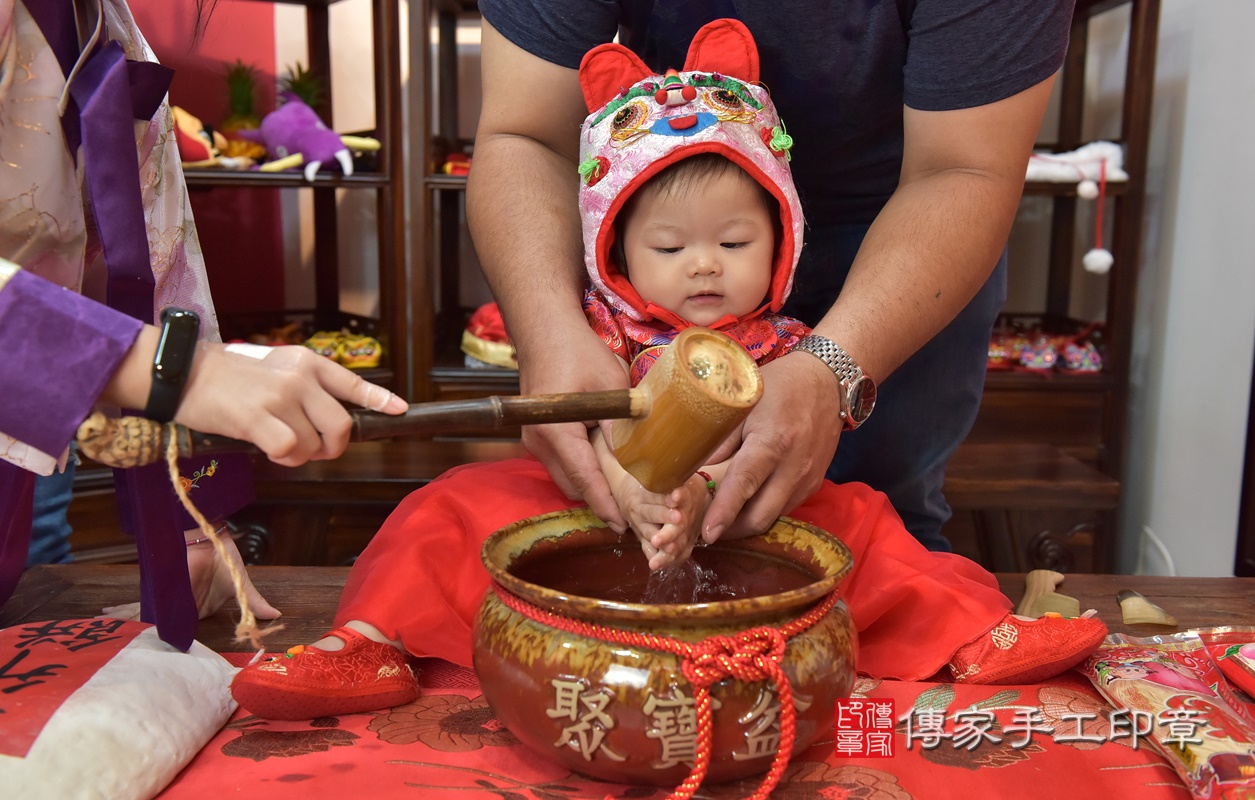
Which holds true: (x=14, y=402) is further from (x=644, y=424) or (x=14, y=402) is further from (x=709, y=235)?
(x=709, y=235)

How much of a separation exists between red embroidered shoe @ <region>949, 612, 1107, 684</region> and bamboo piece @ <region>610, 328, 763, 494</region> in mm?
402

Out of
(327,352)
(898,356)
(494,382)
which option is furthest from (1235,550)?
(327,352)

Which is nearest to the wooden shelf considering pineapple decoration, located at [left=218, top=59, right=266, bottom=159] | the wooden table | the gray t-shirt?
pineapple decoration, located at [left=218, top=59, right=266, bottom=159]

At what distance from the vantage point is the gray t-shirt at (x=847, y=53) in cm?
119

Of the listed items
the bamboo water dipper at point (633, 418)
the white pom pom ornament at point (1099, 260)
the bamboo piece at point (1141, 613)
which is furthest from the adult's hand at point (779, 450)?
the white pom pom ornament at point (1099, 260)

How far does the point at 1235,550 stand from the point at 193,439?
7.92 feet

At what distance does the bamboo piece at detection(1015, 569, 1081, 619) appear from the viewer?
113 centimetres

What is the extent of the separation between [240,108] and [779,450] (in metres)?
2.27

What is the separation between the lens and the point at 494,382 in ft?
9.20

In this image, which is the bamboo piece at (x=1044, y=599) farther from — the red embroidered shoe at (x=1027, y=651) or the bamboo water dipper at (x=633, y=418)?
the bamboo water dipper at (x=633, y=418)

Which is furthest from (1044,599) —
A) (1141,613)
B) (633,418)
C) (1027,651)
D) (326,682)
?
(326,682)

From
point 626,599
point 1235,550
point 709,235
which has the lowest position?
point 1235,550

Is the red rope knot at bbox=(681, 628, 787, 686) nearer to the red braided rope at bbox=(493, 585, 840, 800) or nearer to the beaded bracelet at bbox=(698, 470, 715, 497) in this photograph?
the red braided rope at bbox=(493, 585, 840, 800)

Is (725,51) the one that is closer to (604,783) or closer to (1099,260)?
(604,783)
